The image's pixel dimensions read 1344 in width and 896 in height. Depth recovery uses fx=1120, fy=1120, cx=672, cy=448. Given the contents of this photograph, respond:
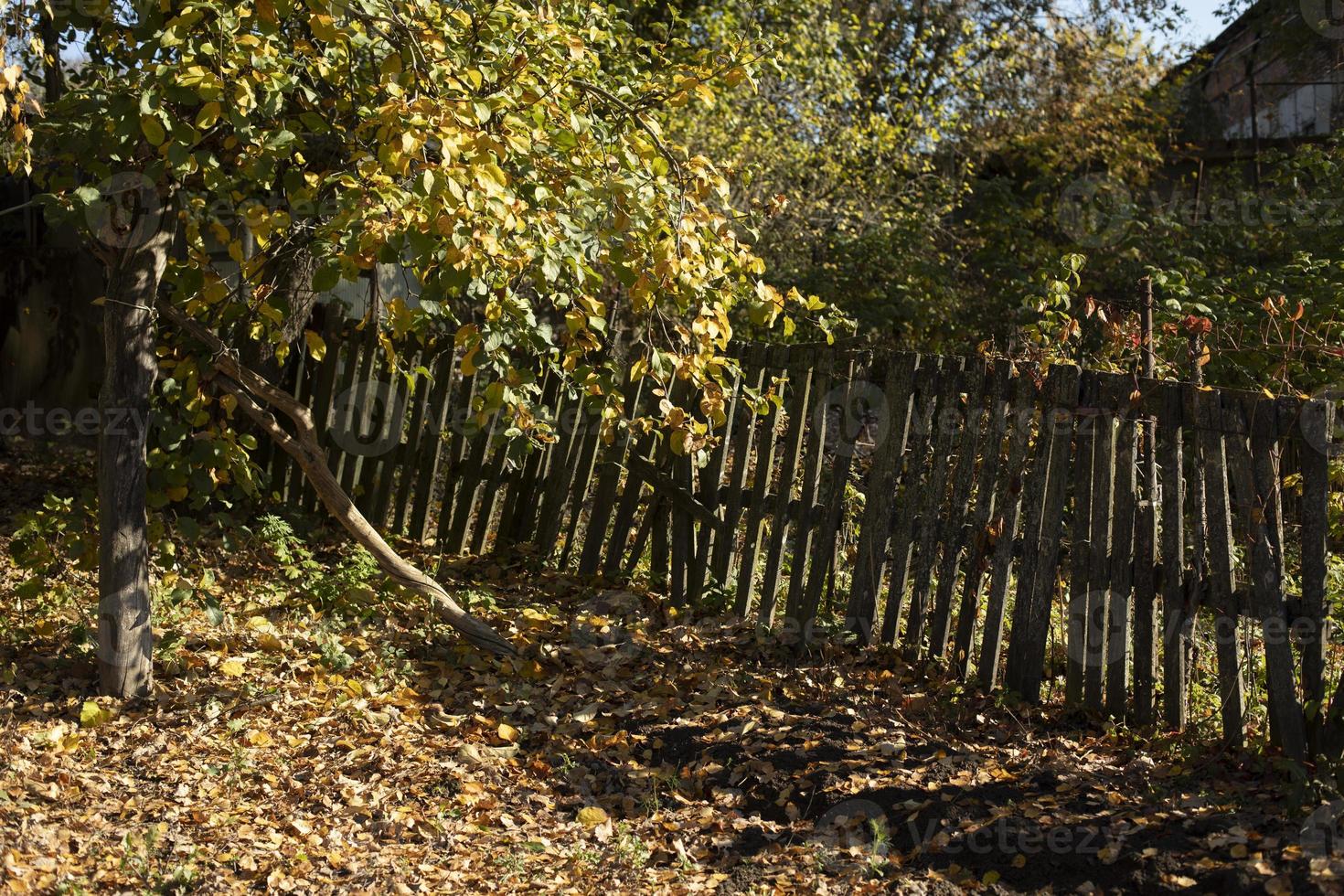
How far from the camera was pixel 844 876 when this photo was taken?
140 inches

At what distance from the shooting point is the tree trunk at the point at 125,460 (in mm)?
4523

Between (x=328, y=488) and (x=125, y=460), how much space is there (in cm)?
98

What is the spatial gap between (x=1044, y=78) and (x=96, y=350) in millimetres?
12671

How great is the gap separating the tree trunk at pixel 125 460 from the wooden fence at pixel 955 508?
152 centimetres

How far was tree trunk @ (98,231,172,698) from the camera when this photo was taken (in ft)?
14.8

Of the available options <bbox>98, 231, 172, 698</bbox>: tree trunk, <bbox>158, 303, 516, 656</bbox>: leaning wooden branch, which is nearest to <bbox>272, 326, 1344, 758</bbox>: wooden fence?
<bbox>158, 303, 516, 656</bbox>: leaning wooden branch

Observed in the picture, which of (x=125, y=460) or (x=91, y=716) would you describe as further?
(x=125, y=460)

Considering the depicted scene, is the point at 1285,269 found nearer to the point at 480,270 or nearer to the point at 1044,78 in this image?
the point at 480,270

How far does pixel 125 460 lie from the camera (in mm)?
4551

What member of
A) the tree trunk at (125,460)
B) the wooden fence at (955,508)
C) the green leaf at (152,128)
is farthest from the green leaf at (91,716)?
the green leaf at (152,128)

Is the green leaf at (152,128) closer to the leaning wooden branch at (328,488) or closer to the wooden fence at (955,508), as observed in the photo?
the leaning wooden branch at (328,488)

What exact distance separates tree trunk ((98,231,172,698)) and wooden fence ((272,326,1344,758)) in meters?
1.52

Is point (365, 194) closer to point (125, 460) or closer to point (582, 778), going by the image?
point (125, 460)

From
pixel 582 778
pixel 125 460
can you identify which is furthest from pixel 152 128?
pixel 582 778
